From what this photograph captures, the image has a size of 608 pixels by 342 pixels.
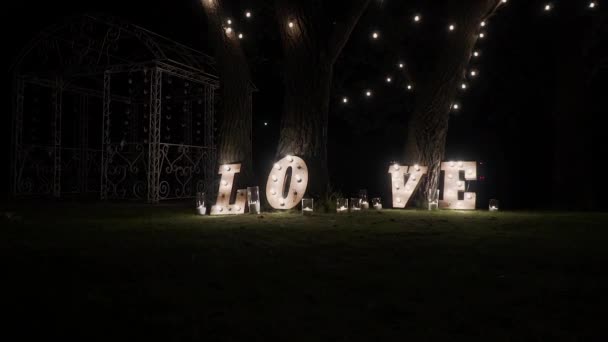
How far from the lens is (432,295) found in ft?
8.55

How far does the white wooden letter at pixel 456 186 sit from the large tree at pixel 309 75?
238 cm

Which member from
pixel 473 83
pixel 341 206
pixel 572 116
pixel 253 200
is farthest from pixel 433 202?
pixel 473 83

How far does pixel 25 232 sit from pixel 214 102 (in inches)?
328

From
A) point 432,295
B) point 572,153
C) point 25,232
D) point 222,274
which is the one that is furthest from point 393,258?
point 572,153

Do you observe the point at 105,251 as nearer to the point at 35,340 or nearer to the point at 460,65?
the point at 35,340

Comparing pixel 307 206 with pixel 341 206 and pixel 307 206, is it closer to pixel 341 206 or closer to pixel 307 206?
pixel 307 206

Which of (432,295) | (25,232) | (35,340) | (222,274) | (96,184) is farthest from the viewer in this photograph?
(96,184)

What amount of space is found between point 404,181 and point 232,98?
3626 millimetres

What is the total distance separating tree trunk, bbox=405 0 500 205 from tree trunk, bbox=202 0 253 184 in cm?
327

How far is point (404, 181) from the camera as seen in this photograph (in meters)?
9.20

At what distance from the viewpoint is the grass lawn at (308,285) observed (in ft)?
6.88

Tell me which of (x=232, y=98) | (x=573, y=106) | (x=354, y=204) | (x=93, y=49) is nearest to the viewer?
(x=354, y=204)

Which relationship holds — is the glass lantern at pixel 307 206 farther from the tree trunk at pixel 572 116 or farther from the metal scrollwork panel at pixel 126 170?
the tree trunk at pixel 572 116

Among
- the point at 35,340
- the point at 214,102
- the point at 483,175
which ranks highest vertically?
the point at 214,102
